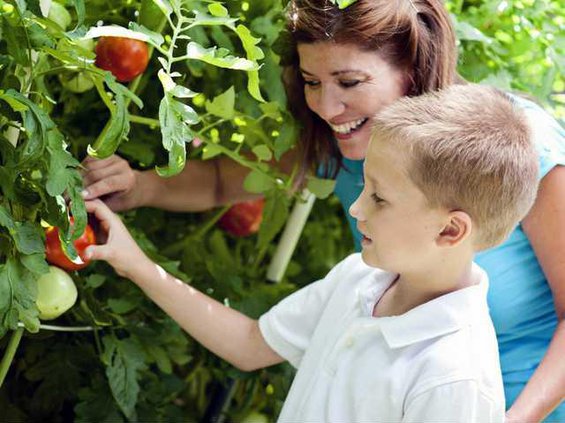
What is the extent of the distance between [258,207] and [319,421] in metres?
0.69

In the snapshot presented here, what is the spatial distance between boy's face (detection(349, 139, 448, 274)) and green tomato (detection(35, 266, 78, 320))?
0.35 m

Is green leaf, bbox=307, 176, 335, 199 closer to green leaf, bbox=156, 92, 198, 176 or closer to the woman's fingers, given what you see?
the woman's fingers

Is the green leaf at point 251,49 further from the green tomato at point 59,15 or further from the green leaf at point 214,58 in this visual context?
the green tomato at point 59,15

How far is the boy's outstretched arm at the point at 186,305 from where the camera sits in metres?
1.26

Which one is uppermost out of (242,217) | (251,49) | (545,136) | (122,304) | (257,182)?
(251,49)

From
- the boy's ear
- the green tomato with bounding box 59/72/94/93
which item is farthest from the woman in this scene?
the boy's ear

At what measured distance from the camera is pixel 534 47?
5.24ft

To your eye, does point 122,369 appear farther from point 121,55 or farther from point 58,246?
point 121,55

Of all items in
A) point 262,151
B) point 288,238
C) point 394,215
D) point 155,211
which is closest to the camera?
point 394,215

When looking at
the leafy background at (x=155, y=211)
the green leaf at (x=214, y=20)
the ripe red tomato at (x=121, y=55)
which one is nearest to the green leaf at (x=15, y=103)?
the leafy background at (x=155, y=211)

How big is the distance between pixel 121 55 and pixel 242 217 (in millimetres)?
557

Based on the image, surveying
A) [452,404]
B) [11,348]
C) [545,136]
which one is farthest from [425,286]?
[11,348]

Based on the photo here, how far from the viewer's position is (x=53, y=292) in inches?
47.1

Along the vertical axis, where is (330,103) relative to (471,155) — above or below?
below
